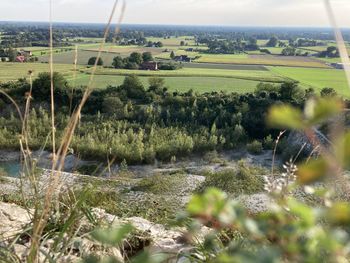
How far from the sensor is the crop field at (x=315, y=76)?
3086 centimetres

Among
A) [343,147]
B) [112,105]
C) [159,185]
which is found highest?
[343,147]

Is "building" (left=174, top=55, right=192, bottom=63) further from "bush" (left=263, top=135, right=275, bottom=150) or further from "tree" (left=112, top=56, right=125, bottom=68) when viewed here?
"bush" (left=263, top=135, right=275, bottom=150)

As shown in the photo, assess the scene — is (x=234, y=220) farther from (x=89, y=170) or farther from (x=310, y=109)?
(x=89, y=170)

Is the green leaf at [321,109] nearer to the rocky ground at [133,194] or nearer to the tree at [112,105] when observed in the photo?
the rocky ground at [133,194]

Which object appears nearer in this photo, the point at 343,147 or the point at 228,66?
the point at 343,147

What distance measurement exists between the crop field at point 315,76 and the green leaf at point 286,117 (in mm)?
28147

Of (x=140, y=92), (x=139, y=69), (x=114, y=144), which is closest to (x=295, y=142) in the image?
(x=114, y=144)

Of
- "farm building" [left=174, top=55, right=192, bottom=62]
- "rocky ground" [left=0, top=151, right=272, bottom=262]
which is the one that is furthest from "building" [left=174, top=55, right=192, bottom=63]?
"rocky ground" [left=0, top=151, right=272, bottom=262]

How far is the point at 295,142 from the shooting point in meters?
18.3

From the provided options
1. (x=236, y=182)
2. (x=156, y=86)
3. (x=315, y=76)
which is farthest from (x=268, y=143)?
(x=315, y=76)

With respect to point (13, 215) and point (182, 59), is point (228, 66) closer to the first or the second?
point (182, 59)

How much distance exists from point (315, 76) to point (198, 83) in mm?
11195

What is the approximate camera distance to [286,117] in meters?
0.47

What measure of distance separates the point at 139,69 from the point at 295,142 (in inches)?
966
